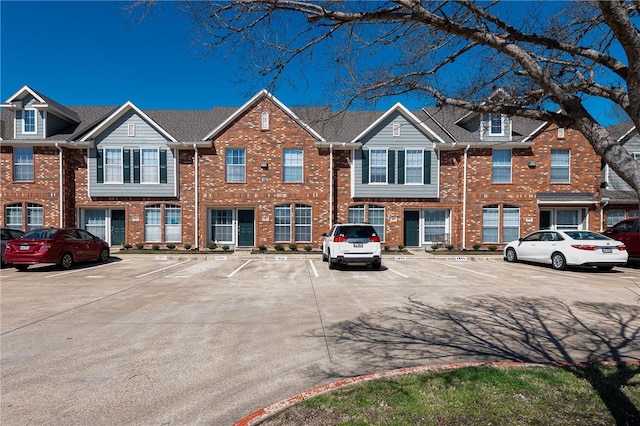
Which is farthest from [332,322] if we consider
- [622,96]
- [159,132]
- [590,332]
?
[159,132]

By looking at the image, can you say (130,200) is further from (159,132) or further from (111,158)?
(159,132)

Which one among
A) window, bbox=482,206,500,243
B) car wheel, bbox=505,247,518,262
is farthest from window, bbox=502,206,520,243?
car wheel, bbox=505,247,518,262

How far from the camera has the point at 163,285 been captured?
992 cm

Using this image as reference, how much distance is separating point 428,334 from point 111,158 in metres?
20.8

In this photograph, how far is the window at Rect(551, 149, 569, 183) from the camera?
20781 mm

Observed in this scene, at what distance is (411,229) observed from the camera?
21500 mm

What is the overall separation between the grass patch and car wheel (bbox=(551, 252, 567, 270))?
10369 mm

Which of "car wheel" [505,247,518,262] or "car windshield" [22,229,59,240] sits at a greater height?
"car windshield" [22,229,59,240]

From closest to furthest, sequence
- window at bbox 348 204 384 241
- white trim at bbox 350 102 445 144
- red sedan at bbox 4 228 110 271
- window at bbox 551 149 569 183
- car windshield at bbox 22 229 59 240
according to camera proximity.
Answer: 1. red sedan at bbox 4 228 110 271
2. car windshield at bbox 22 229 59 240
3. white trim at bbox 350 102 445 144
4. window at bbox 551 149 569 183
5. window at bbox 348 204 384 241

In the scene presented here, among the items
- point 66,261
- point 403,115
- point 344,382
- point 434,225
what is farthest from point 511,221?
point 66,261

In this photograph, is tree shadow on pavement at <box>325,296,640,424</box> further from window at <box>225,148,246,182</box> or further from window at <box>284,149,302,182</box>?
window at <box>225,148,246,182</box>

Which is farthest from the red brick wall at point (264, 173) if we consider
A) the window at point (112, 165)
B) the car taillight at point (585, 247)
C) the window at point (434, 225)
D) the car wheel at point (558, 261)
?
the car taillight at point (585, 247)

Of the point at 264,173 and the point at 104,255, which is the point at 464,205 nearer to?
the point at 264,173

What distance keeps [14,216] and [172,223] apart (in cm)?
888
